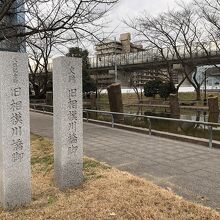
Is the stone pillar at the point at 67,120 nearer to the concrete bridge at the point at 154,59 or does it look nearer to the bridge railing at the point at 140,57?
the concrete bridge at the point at 154,59

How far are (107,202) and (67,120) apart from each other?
1.38 m

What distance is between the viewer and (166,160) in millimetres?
7211

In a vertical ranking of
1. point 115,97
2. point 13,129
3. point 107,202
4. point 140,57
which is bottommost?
point 107,202

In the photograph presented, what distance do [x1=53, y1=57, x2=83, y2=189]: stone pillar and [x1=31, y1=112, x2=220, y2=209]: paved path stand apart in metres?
1.34

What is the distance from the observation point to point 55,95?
540 cm

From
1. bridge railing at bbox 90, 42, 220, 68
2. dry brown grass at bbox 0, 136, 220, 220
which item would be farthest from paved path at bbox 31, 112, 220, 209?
bridge railing at bbox 90, 42, 220, 68

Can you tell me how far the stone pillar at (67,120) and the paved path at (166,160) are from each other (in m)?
1.34

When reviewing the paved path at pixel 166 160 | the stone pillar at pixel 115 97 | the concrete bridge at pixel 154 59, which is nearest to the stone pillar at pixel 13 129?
the paved path at pixel 166 160

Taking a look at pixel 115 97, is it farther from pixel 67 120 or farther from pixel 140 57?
pixel 140 57

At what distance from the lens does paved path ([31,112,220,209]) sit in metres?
5.30

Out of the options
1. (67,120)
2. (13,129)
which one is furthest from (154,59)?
(13,129)

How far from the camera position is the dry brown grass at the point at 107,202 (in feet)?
13.8

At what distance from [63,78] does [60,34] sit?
709cm

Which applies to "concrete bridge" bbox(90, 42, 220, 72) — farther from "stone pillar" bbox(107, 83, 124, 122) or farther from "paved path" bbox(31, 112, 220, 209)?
"paved path" bbox(31, 112, 220, 209)
